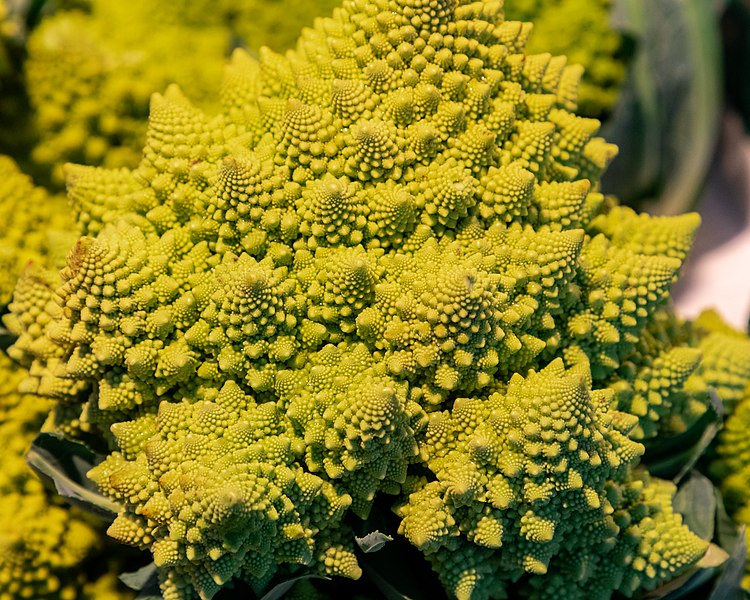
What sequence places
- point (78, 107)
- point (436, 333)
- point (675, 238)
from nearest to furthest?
point (436, 333)
point (675, 238)
point (78, 107)

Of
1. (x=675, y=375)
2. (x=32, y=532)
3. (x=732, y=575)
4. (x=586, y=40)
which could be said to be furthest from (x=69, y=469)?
(x=586, y=40)

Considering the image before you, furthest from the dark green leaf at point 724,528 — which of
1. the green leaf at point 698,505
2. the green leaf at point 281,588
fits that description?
the green leaf at point 281,588

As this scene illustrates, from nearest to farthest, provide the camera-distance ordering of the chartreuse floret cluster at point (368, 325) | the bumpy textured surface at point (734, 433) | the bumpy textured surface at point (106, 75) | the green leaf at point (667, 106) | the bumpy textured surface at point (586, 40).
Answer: the chartreuse floret cluster at point (368, 325), the bumpy textured surface at point (734, 433), the bumpy textured surface at point (106, 75), the bumpy textured surface at point (586, 40), the green leaf at point (667, 106)

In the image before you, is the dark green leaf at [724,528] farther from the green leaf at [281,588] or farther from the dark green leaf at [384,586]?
the green leaf at [281,588]

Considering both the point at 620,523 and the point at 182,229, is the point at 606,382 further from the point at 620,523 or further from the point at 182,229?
the point at 182,229

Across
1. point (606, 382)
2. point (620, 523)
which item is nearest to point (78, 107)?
point (606, 382)

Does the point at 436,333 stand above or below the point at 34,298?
above

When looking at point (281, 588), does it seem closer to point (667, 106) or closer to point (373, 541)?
point (373, 541)

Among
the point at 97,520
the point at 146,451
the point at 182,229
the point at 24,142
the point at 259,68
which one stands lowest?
the point at 97,520
